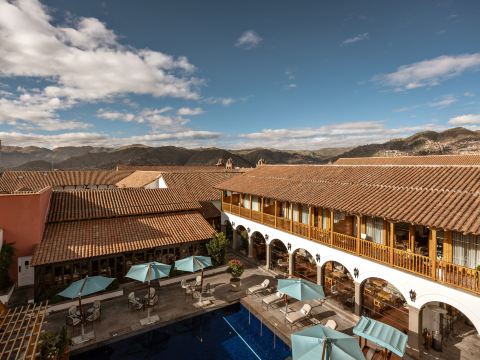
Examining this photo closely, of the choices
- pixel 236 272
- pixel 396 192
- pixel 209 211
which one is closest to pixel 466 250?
pixel 396 192

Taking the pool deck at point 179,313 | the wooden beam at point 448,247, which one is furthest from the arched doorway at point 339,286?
the wooden beam at point 448,247

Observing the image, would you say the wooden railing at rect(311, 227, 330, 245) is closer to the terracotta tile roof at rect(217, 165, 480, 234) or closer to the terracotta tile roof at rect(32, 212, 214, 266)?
the terracotta tile roof at rect(217, 165, 480, 234)

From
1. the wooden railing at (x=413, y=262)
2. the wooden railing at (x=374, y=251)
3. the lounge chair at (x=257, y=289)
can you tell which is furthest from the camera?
the lounge chair at (x=257, y=289)

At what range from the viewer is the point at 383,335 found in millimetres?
11062

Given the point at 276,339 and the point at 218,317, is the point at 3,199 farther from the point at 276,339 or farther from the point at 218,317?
the point at 276,339

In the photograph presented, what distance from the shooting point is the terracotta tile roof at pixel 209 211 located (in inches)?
1154

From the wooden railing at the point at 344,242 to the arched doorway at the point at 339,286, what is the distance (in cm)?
212

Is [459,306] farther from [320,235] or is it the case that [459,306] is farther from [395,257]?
[320,235]

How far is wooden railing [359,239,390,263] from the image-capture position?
14.0 meters

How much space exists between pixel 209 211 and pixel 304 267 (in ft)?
40.1

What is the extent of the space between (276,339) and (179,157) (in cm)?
16430

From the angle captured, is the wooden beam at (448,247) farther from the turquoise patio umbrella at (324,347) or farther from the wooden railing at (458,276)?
the turquoise patio umbrella at (324,347)

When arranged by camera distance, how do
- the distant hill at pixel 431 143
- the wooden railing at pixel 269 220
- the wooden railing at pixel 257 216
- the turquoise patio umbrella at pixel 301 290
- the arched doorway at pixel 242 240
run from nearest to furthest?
1. the turquoise patio umbrella at pixel 301 290
2. the wooden railing at pixel 269 220
3. the wooden railing at pixel 257 216
4. the arched doorway at pixel 242 240
5. the distant hill at pixel 431 143

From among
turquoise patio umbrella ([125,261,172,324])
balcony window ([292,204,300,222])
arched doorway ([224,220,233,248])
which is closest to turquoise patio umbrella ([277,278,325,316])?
balcony window ([292,204,300,222])
